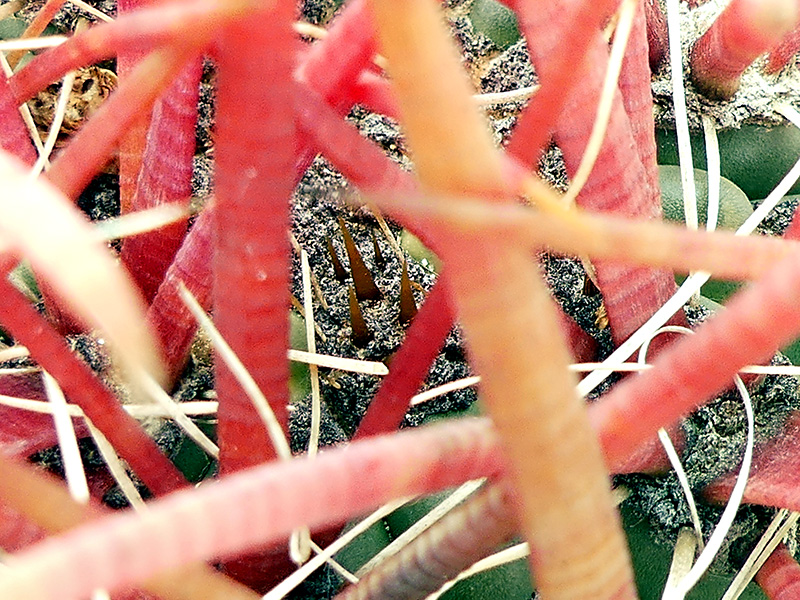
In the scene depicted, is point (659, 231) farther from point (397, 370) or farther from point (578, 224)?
point (397, 370)

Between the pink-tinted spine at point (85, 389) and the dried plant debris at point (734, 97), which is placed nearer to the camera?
the pink-tinted spine at point (85, 389)

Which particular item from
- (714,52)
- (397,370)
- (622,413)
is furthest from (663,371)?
(714,52)

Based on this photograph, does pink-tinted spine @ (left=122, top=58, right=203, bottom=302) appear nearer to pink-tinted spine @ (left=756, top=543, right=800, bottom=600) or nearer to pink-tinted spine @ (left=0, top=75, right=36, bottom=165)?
Answer: pink-tinted spine @ (left=0, top=75, right=36, bottom=165)

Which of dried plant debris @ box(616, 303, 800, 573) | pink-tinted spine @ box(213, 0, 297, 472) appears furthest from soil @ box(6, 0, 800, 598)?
pink-tinted spine @ box(213, 0, 297, 472)

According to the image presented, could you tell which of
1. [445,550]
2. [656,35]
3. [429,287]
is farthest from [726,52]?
[445,550]

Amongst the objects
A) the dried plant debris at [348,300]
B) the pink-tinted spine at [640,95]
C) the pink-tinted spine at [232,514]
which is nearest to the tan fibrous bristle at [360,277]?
the dried plant debris at [348,300]

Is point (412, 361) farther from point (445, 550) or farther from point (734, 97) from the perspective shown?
point (734, 97)

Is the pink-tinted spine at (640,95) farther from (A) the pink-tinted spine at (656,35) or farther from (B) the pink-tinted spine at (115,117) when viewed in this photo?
(B) the pink-tinted spine at (115,117)
